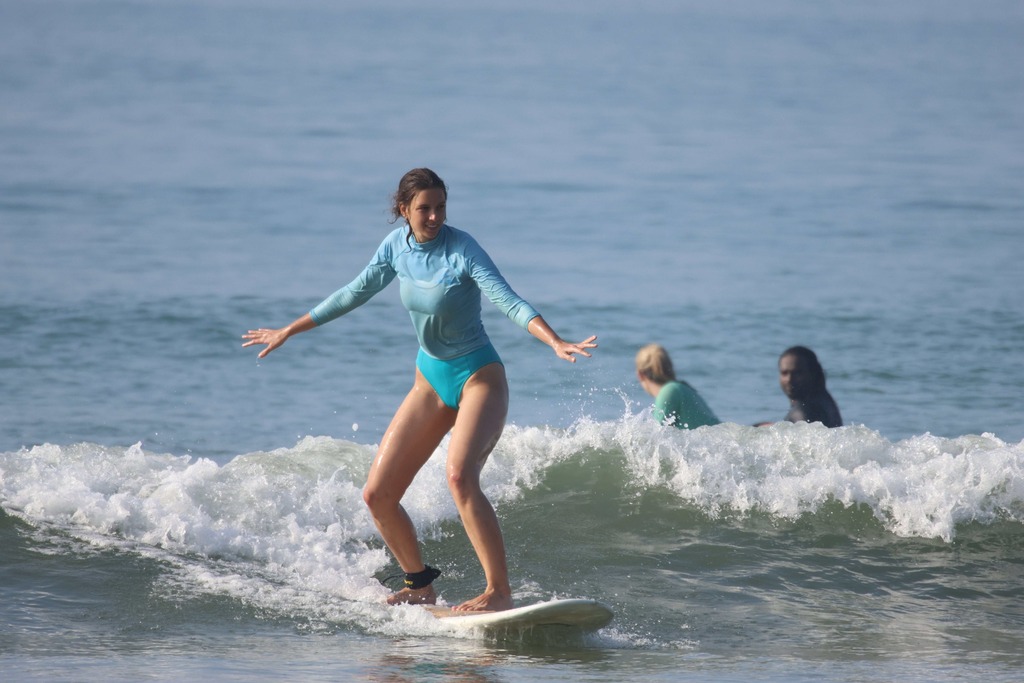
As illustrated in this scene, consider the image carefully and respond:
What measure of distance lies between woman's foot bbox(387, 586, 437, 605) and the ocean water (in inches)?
3.7

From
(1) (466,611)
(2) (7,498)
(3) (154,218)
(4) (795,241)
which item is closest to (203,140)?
(3) (154,218)

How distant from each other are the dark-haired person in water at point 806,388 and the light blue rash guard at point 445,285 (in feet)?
12.8

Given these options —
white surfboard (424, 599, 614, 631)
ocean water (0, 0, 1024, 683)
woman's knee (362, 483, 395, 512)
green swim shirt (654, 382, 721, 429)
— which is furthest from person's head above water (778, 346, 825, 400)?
woman's knee (362, 483, 395, 512)

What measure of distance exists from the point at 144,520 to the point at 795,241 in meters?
17.8

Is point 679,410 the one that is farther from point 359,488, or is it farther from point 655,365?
point 359,488

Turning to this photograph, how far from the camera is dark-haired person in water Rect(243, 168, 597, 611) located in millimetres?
6082

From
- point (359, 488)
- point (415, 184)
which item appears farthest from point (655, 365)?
point (415, 184)

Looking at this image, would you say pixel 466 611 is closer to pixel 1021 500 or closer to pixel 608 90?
pixel 1021 500

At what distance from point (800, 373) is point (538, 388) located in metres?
4.46

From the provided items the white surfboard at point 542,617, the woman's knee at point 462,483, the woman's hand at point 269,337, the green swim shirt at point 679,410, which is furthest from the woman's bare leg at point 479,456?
the green swim shirt at point 679,410

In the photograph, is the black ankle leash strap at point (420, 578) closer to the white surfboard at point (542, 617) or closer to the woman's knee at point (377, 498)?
the white surfboard at point (542, 617)

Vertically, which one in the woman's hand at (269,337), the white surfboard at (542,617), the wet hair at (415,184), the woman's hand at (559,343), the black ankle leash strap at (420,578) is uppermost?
the wet hair at (415,184)

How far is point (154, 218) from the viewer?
23.7m

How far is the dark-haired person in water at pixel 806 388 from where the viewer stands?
9602 millimetres
